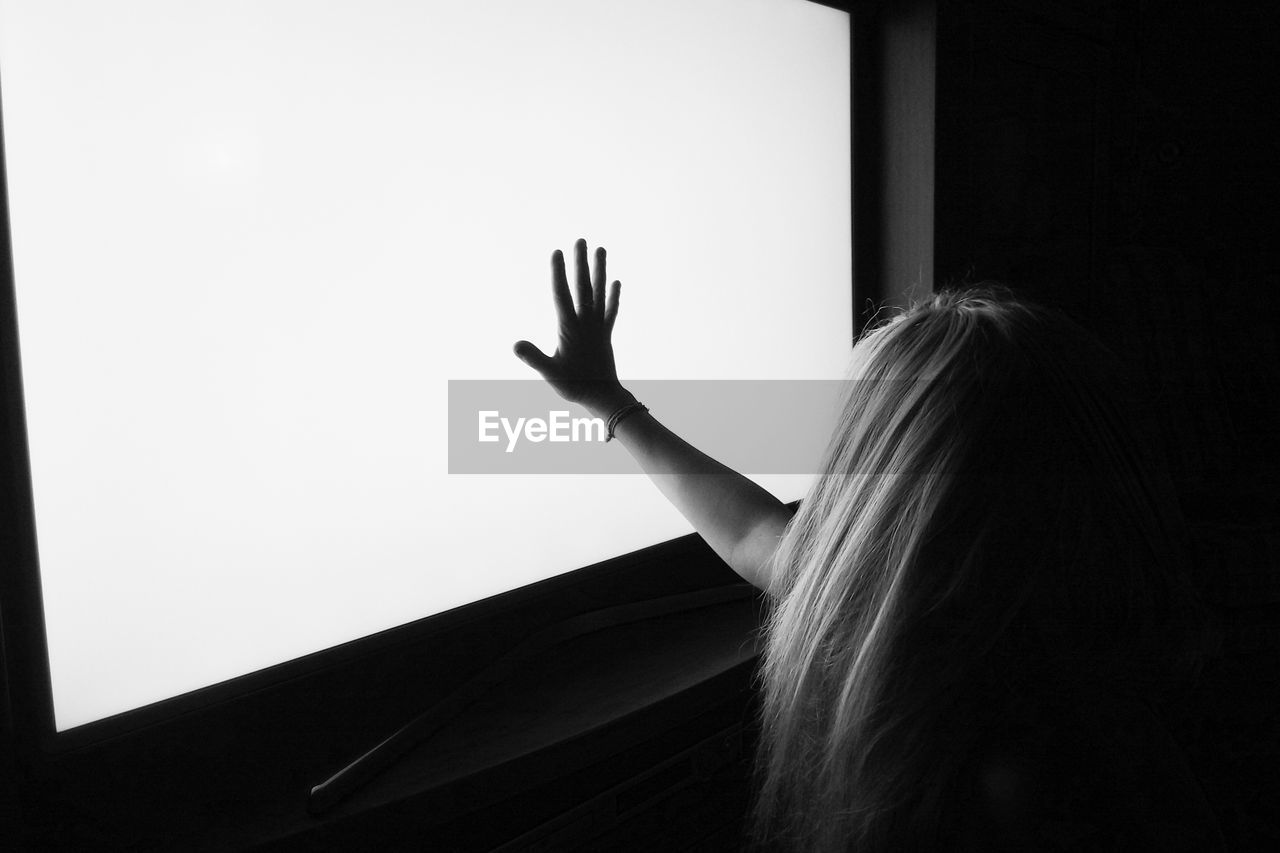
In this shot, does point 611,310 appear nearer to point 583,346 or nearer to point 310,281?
point 583,346

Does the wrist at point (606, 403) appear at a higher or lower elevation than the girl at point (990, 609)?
higher

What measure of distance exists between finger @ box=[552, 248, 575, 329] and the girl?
0.30m

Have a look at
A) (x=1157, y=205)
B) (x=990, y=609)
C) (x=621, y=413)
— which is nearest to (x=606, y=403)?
(x=621, y=413)

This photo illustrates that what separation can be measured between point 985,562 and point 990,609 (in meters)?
0.04

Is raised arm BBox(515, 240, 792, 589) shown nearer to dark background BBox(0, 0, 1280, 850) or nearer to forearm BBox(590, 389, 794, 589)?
forearm BBox(590, 389, 794, 589)

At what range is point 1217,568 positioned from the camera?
4.68ft

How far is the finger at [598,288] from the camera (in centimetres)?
85

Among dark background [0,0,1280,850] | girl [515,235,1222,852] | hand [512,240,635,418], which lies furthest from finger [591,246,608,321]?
dark background [0,0,1280,850]

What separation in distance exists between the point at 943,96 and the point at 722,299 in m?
0.64

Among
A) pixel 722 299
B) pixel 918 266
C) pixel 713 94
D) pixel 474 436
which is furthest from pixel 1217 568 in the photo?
pixel 474 436

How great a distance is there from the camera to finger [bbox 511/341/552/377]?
0.81 meters

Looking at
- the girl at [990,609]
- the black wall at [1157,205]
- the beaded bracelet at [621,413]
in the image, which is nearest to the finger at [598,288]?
the beaded bracelet at [621,413]

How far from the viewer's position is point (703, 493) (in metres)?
0.92

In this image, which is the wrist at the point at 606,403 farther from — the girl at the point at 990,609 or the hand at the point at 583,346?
the girl at the point at 990,609
